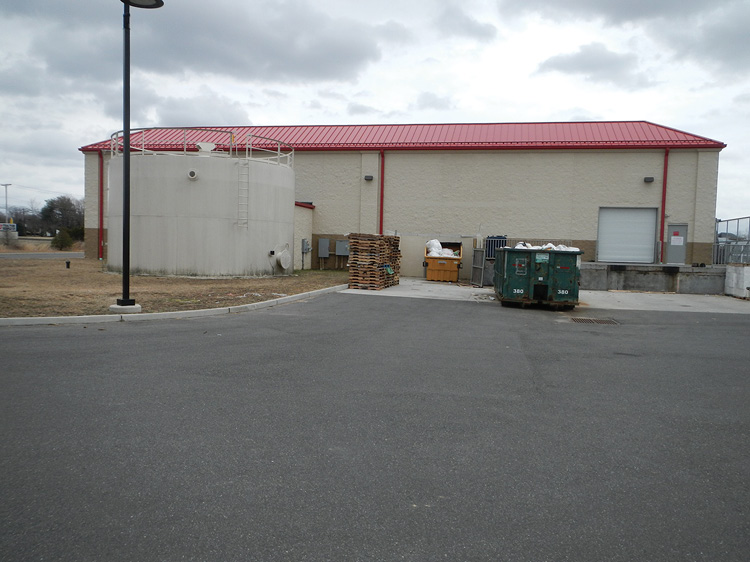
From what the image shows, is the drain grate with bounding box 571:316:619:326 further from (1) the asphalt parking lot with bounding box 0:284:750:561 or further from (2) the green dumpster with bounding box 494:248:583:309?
(1) the asphalt parking lot with bounding box 0:284:750:561

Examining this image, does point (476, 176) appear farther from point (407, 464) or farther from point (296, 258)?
point (407, 464)

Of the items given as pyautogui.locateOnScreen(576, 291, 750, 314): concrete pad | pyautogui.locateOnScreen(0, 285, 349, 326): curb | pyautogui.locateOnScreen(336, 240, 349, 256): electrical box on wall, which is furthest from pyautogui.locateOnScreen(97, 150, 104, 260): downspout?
pyautogui.locateOnScreen(576, 291, 750, 314): concrete pad

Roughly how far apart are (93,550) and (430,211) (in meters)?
26.3

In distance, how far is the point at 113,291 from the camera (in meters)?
15.2

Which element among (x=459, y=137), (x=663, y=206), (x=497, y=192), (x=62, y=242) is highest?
(x=459, y=137)

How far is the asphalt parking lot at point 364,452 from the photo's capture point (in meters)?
3.13

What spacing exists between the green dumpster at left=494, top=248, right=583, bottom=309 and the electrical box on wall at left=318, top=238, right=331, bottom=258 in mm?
14339

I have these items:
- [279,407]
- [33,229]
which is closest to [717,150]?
[279,407]

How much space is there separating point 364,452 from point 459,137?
2705 centimetres

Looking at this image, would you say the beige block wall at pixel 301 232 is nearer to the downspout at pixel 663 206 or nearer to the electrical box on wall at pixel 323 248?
the electrical box on wall at pixel 323 248

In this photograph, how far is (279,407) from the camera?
17.9ft

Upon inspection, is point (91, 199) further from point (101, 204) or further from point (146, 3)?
point (146, 3)

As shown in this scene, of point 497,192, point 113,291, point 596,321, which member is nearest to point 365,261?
point 113,291

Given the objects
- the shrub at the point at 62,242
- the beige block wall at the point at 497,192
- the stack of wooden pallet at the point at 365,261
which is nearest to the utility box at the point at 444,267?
the beige block wall at the point at 497,192
